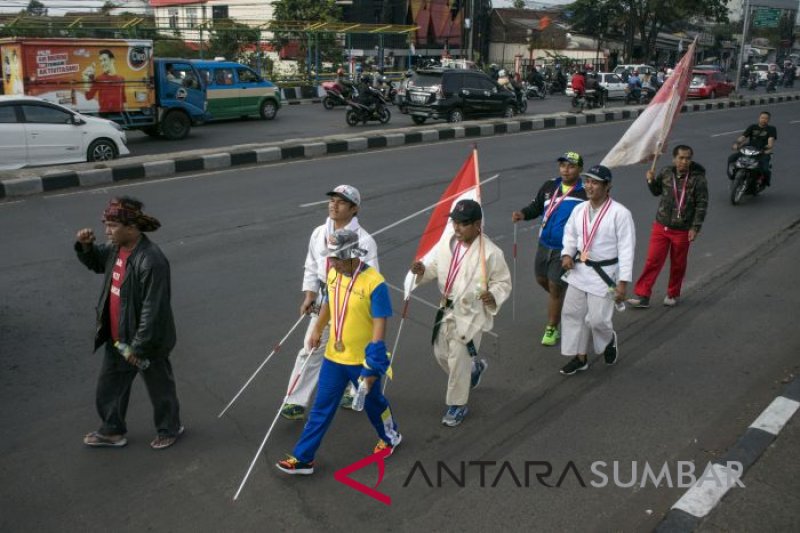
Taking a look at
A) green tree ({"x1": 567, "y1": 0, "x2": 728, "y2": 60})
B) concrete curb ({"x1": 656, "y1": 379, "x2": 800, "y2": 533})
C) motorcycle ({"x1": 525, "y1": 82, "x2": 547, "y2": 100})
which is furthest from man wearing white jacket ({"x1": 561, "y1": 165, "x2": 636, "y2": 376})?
green tree ({"x1": 567, "y1": 0, "x2": 728, "y2": 60})

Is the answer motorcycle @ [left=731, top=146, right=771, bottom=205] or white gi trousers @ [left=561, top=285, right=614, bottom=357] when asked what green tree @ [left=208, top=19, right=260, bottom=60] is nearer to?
motorcycle @ [left=731, top=146, right=771, bottom=205]

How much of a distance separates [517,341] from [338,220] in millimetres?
2141

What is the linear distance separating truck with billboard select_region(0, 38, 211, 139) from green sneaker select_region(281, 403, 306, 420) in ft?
41.3

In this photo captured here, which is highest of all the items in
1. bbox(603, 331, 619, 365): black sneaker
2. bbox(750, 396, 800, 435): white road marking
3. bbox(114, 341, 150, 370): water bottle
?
bbox(114, 341, 150, 370): water bottle

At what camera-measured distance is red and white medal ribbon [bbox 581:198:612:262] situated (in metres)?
4.82

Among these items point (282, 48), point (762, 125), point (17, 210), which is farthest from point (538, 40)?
point (17, 210)

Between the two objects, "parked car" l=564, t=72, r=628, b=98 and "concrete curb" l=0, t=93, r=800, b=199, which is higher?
"parked car" l=564, t=72, r=628, b=98

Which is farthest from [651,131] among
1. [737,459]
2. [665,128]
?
[737,459]

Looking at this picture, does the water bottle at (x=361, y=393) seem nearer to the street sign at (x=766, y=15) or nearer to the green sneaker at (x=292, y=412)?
the green sneaker at (x=292, y=412)

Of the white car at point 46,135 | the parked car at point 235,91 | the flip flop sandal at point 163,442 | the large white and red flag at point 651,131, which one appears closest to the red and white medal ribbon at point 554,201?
the large white and red flag at point 651,131

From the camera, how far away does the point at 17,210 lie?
947 centimetres

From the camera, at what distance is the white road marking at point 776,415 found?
4254 millimetres

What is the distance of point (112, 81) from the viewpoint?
15.2m

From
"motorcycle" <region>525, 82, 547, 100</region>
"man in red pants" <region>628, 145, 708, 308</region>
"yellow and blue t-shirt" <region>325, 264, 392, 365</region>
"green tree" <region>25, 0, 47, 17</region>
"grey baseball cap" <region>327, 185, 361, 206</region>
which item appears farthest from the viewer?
"motorcycle" <region>525, 82, 547, 100</region>
